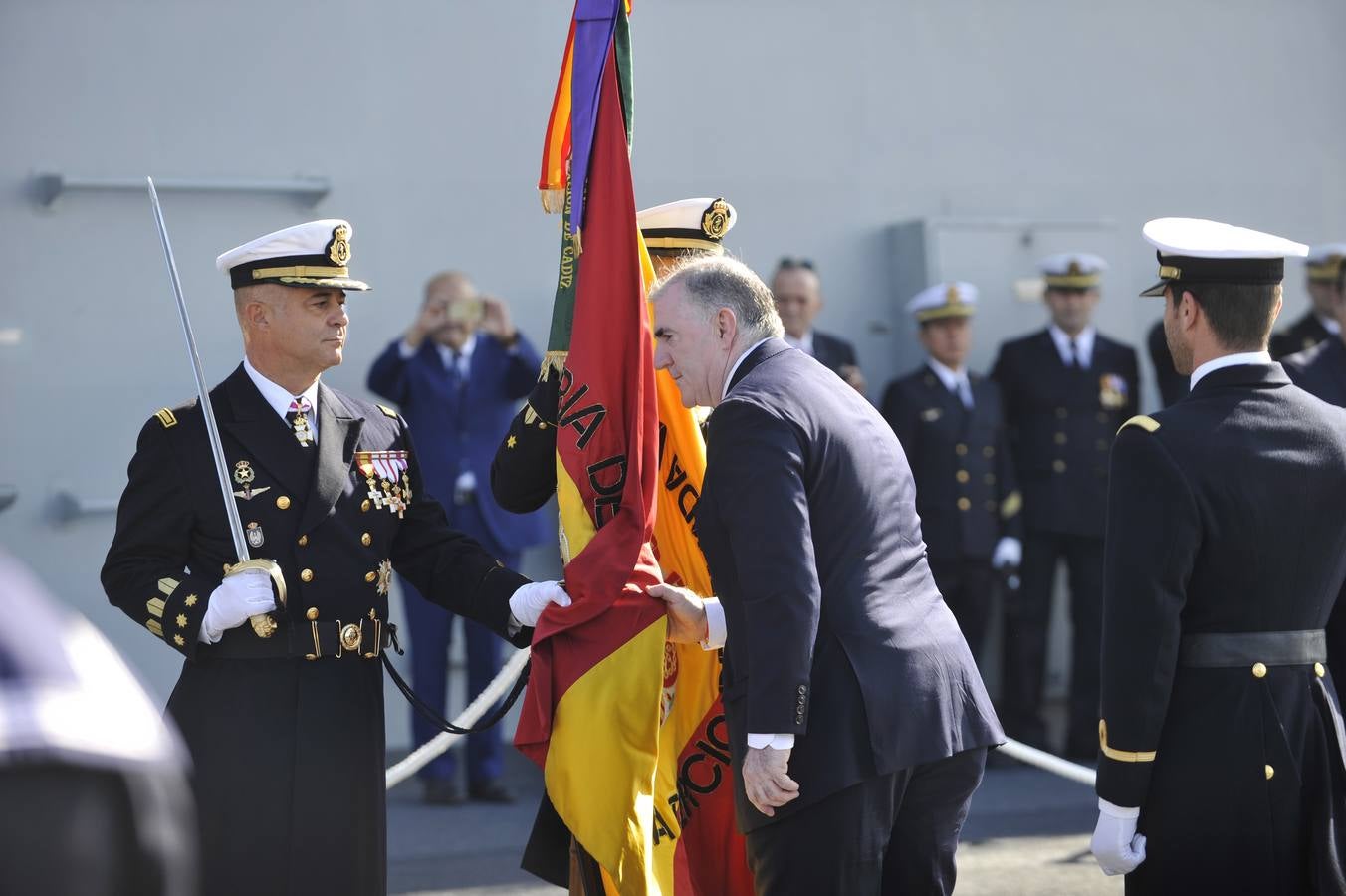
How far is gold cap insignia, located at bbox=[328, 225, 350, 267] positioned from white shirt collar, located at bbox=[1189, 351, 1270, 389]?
185 cm

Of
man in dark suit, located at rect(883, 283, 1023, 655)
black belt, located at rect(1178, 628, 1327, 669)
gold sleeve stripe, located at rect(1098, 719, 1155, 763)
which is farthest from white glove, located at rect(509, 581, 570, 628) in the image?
man in dark suit, located at rect(883, 283, 1023, 655)

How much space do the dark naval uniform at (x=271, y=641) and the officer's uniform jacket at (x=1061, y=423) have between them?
183 inches

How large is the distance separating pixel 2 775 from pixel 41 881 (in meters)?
0.09

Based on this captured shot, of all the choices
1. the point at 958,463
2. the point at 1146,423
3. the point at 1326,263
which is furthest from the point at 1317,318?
the point at 1146,423

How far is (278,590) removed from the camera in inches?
130

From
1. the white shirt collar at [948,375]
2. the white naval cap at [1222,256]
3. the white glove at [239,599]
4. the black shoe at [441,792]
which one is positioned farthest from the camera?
the white shirt collar at [948,375]

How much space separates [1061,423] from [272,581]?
16.8ft

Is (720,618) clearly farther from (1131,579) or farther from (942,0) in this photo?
(942,0)

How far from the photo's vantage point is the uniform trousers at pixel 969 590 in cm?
736

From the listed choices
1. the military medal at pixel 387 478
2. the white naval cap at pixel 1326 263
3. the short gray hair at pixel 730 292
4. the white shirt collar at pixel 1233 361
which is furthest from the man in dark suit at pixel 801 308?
the white shirt collar at pixel 1233 361

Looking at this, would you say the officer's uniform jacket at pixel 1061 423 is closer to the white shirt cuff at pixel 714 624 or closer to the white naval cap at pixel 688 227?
the white naval cap at pixel 688 227

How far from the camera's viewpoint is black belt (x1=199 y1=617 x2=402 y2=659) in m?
3.43

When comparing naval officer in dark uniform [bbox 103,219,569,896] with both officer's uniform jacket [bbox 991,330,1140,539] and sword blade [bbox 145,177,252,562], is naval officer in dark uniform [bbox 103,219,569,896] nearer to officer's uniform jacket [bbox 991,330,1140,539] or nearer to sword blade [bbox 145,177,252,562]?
sword blade [bbox 145,177,252,562]

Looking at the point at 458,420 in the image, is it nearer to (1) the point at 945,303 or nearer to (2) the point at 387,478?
(1) the point at 945,303
